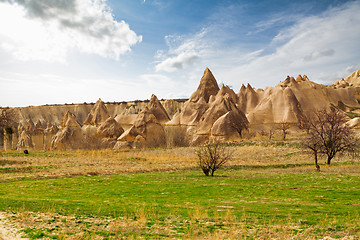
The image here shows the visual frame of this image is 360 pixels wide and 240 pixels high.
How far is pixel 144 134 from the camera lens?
133ft

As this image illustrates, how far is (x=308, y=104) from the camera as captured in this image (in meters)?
62.0

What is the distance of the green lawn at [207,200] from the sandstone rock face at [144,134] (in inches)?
999

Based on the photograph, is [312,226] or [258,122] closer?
[312,226]

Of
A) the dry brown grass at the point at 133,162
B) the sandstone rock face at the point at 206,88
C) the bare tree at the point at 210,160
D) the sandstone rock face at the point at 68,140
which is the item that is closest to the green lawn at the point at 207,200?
the bare tree at the point at 210,160

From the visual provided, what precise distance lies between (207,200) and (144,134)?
3165 cm

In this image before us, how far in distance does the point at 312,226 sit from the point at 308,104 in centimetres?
6012

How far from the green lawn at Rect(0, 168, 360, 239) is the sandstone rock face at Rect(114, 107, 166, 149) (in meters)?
25.4

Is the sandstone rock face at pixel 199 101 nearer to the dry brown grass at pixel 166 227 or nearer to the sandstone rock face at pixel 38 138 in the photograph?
the sandstone rock face at pixel 38 138

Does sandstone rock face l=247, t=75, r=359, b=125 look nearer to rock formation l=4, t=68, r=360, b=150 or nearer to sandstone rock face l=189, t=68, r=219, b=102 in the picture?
rock formation l=4, t=68, r=360, b=150

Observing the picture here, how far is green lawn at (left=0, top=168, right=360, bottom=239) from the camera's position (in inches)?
273

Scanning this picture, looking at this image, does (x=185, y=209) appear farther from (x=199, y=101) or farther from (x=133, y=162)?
(x=199, y=101)

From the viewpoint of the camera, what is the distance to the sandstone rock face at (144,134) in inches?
1558

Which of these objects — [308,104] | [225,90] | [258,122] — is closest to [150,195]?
[258,122]

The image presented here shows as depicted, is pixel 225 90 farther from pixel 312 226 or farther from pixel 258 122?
pixel 312 226
